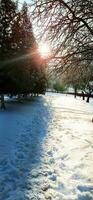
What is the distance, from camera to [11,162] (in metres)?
9.20

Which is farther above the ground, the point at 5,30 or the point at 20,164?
the point at 5,30

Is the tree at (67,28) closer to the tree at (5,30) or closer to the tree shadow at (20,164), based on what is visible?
the tree shadow at (20,164)

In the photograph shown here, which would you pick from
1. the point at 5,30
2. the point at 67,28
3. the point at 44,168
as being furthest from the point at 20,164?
the point at 5,30

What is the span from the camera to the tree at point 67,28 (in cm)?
1059

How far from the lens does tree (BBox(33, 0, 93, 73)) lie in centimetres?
1059

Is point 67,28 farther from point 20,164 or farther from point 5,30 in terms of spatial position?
point 5,30

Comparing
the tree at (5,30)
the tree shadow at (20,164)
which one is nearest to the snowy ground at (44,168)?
the tree shadow at (20,164)

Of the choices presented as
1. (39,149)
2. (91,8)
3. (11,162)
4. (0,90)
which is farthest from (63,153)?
(0,90)

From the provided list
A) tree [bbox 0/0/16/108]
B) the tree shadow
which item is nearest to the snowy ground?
the tree shadow

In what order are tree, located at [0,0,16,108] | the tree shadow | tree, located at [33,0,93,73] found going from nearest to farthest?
the tree shadow, tree, located at [33,0,93,73], tree, located at [0,0,16,108]

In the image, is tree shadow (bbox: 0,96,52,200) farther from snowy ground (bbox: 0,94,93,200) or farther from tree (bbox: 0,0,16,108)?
tree (bbox: 0,0,16,108)

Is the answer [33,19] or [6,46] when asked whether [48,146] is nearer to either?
[33,19]

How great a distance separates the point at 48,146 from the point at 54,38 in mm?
3748

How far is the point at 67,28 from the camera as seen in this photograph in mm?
11109
